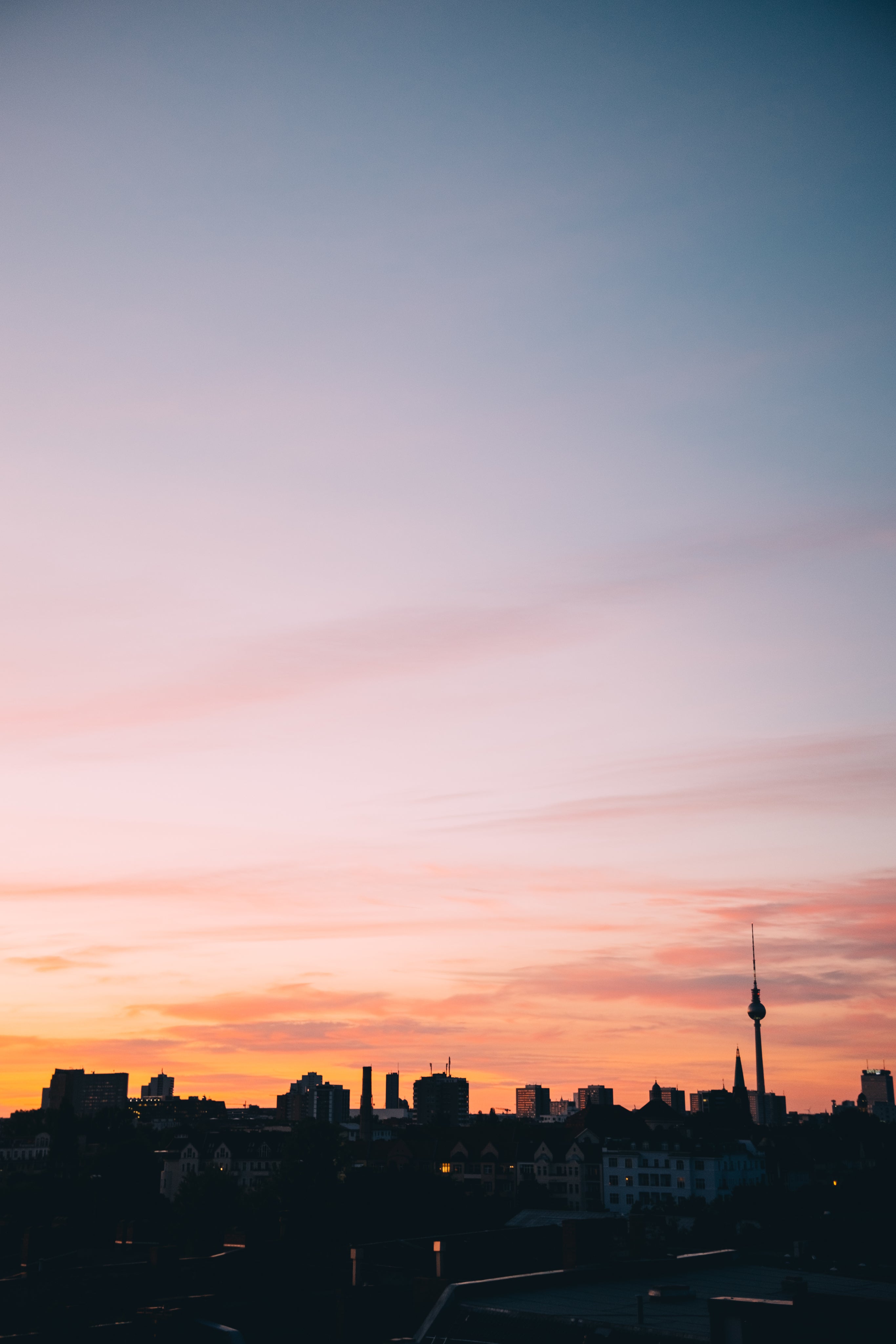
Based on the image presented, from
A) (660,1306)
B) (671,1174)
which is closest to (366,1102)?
(671,1174)

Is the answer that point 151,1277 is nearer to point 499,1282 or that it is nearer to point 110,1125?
point 499,1282

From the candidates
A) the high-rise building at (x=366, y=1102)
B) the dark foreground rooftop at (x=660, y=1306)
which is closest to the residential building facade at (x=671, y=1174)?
the high-rise building at (x=366, y=1102)

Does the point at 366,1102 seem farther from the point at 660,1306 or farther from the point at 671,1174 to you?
the point at 660,1306

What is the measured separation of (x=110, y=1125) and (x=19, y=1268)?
135386mm

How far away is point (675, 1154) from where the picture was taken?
147 meters

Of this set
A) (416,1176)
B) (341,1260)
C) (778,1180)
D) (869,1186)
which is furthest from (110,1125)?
(341,1260)

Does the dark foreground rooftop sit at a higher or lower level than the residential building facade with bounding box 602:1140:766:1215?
higher

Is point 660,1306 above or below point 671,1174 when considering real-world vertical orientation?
above

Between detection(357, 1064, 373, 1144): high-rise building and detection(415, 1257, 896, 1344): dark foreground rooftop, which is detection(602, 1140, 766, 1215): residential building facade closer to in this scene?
detection(357, 1064, 373, 1144): high-rise building

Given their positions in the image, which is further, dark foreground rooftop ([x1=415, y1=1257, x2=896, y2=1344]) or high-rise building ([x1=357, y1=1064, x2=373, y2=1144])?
high-rise building ([x1=357, y1=1064, x2=373, y2=1144])

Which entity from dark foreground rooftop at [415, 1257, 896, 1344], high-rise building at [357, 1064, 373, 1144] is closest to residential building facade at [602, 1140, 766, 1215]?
high-rise building at [357, 1064, 373, 1144]

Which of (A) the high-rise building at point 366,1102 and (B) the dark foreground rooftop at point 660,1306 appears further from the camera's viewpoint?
(A) the high-rise building at point 366,1102

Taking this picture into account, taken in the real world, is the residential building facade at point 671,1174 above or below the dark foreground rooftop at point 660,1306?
below

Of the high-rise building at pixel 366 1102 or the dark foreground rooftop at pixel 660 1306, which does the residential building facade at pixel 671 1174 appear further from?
the dark foreground rooftop at pixel 660 1306
